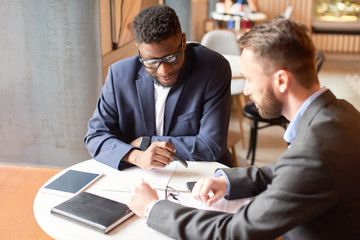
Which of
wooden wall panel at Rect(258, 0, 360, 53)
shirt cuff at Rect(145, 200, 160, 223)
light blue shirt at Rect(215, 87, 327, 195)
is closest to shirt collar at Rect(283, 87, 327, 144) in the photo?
light blue shirt at Rect(215, 87, 327, 195)

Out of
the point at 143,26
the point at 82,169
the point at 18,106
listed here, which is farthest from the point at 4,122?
the point at 143,26

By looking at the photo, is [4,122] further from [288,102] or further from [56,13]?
[288,102]

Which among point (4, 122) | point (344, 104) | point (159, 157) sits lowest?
point (4, 122)

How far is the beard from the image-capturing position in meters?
1.31

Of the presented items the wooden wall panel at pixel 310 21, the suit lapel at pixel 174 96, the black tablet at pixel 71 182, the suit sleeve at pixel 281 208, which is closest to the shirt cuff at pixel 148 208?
the suit sleeve at pixel 281 208

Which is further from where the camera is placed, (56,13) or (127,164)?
(56,13)

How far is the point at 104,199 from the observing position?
1.52 m

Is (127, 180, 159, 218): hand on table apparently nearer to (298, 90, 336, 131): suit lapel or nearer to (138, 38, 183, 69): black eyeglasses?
(298, 90, 336, 131): suit lapel

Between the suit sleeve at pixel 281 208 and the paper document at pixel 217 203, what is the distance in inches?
9.2

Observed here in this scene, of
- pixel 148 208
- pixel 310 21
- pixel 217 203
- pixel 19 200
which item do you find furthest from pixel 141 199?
pixel 310 21

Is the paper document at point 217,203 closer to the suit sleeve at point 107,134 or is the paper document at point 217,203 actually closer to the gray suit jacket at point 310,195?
the gray suit jacket at point 310,195

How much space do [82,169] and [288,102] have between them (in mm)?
984

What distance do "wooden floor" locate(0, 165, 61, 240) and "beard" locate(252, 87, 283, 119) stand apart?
126 cm

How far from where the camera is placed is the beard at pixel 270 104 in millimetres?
1306
